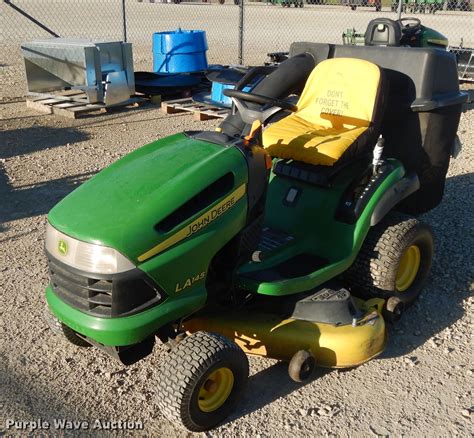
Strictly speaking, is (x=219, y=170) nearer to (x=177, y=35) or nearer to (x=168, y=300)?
(x=168, y=300)

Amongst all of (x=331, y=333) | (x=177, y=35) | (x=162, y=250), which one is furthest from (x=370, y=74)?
(x=177, y=35)

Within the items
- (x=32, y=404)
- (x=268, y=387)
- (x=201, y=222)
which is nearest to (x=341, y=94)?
(x=201, y=222)

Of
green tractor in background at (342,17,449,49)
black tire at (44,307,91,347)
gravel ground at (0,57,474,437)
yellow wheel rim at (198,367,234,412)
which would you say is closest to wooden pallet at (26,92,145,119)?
gravel ground at (0,57,474,437)

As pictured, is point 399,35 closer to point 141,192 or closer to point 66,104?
point 141,192

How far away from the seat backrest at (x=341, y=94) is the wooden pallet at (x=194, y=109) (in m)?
3.91

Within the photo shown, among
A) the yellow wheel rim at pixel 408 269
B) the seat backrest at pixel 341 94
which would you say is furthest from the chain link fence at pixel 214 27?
the yellow wheel rim at pixel 408 269

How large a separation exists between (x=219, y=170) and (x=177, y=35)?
6462 mm

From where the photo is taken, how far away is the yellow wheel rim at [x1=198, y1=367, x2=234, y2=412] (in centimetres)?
248

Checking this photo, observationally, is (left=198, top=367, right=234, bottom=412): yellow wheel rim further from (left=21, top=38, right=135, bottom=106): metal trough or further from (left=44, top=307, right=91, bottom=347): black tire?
(left=21, top=38, right=135, bottom=106): metal trough

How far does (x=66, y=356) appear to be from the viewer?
3018 millimetres

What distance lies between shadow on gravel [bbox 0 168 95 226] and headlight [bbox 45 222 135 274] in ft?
7.65

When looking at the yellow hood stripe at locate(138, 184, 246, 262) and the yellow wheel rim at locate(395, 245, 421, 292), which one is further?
the yellow wheel rim at locate(395, 245, 421, 292)

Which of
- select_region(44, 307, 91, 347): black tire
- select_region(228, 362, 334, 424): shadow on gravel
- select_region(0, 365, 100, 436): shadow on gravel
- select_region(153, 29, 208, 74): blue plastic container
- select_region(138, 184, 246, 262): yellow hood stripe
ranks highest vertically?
select_region(138, 184, 246, 262): yellow hood stripe

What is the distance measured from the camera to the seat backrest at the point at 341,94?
3248 millimetres
